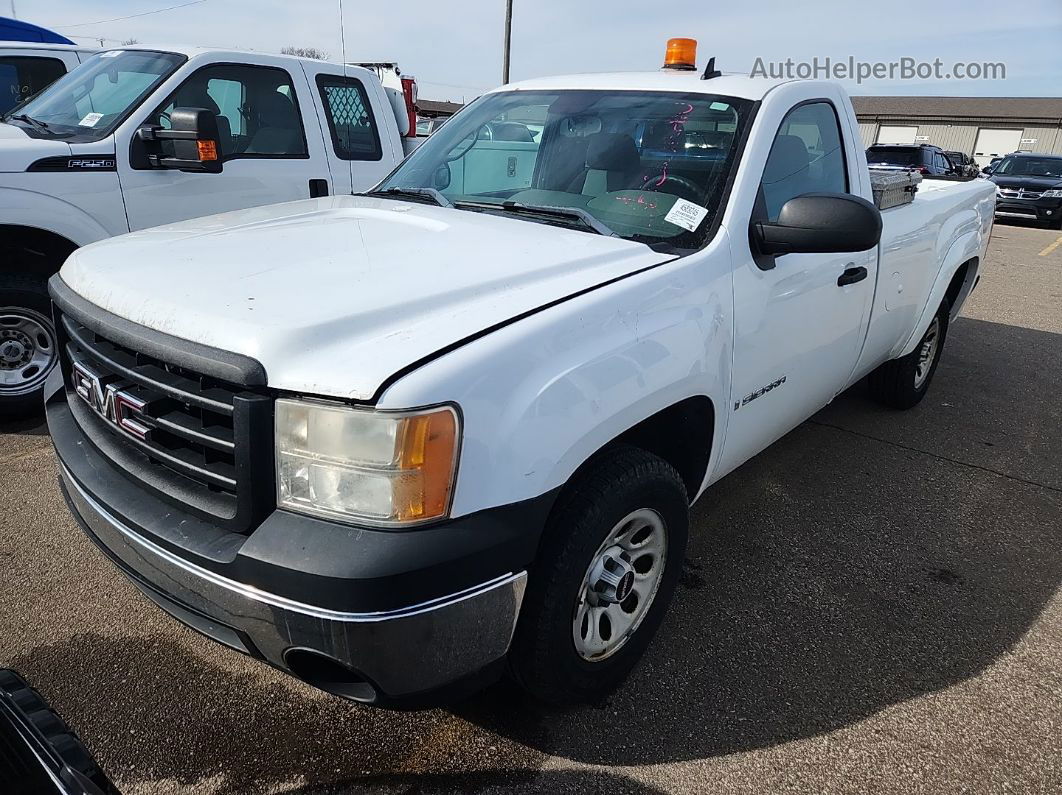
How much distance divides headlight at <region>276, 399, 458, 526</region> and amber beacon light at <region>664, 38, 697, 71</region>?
7.83 ft

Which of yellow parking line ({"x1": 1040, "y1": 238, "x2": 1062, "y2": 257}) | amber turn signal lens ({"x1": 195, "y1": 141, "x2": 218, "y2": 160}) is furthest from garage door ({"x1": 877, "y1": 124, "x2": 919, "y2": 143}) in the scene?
amber turn signal lens ({"x1": 195, "y1": 141, "x2": 218, "y2": 160})

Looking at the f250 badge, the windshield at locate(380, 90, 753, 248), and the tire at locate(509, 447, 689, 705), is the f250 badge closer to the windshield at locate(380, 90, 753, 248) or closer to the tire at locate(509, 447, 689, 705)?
the tire at locate(509, 447, 689, 705)

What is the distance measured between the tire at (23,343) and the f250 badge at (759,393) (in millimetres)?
3385

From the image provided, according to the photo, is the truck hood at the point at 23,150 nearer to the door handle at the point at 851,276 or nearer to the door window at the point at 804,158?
the door window at the point at 804,158

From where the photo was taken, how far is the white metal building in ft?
126

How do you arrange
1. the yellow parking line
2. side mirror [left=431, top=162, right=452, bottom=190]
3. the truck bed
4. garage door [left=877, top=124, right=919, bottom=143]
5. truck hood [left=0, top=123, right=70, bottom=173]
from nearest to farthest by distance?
side mirror [left=431, top=162, right=452, bottom=190]
the truck bed
truck hood [left=0, top=123, right=70, bottom=173]
the yellow parking line
garage door [left=877, top=124, right=919, bottom=143]

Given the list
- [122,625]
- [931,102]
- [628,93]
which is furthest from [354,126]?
[931,102]

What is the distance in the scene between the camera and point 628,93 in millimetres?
2943

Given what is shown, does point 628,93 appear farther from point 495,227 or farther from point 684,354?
point 684,354

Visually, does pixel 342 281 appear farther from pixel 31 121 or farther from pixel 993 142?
pixel 993 142

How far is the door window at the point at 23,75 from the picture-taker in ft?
19.6

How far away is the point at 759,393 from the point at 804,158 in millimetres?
1014

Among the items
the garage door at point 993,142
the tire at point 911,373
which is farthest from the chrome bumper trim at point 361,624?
the garage door at point 993,142

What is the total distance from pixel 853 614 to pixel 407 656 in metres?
1.85
